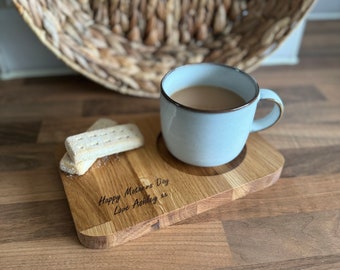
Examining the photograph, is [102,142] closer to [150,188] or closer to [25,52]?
[150,188]

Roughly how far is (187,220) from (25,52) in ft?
1.43

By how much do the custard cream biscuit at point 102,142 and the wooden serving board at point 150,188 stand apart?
0.6 inches

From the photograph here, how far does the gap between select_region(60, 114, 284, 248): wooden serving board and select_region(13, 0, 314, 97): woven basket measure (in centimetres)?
15

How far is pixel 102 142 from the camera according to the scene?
0.43 metres

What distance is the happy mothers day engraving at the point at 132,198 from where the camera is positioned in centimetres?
38

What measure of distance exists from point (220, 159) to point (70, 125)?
25 centimetres

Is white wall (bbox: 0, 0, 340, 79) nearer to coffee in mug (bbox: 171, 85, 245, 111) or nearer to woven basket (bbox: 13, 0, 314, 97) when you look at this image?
woven basket (bbox: 13, 0, 314, 97)

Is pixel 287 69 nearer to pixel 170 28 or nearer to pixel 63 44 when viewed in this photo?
pixel 170 28

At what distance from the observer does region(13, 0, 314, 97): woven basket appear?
1.77ft

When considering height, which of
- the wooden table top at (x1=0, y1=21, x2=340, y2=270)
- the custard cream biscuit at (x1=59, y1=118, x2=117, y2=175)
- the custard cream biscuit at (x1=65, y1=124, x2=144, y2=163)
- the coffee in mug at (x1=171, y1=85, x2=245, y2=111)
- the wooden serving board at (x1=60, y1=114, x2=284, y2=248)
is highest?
the coffee in mug at (x1=171, y1=85, x2=245, y2=111)

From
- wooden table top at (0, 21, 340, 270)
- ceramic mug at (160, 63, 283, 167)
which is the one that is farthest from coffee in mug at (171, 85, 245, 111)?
wooden table top at (0, 21, 340, 270)

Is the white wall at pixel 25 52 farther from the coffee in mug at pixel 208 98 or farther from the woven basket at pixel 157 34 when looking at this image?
the coffee in mug at pixel 208 98

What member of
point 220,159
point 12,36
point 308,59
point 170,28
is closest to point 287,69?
point 308,59

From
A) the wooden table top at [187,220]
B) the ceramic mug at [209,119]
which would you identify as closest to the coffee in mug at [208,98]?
the ceramic mug at [209,119]
